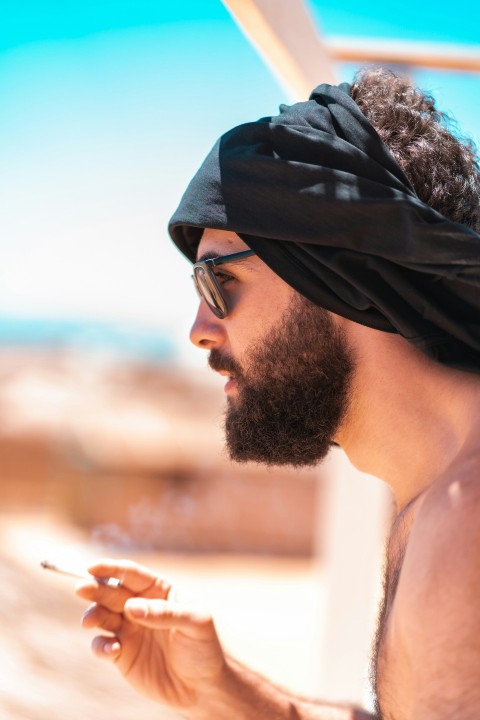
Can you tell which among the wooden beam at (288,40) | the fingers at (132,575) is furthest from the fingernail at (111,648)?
the wooden beam at (288,40)

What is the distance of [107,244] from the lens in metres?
15.5

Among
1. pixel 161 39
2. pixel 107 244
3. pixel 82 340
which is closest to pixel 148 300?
pixel 82 340

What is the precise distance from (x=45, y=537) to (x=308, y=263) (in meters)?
14.7

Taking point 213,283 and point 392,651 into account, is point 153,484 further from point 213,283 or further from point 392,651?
point 392,651

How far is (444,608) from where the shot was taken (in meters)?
1.04

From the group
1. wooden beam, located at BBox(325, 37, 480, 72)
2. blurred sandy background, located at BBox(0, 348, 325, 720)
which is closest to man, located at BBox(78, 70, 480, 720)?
wooden beam, located at BBox(325, 37, 480, 72)

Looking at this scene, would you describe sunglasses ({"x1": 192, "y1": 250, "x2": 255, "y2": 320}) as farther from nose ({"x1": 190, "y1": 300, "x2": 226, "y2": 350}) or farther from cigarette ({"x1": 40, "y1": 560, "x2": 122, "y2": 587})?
cigarette ({"x1": 40, "y1": 560, "x2": 122, "y2": 587})

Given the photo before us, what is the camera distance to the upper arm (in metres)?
1.01

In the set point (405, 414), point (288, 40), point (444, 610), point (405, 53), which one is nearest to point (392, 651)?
point (444, 610)

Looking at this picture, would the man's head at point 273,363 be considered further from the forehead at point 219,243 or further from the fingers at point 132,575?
the fingers at point 132,575

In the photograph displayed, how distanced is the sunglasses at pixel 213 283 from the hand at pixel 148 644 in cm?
54

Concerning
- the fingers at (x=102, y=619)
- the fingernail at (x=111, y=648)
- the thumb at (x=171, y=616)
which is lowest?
the fingernail at (x=111, y=648)

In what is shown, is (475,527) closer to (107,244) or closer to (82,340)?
(107,244)

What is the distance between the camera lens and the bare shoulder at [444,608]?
1007mm
